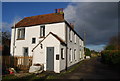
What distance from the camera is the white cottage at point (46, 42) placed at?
37.0ft

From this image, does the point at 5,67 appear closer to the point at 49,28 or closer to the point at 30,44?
the point at 30,44

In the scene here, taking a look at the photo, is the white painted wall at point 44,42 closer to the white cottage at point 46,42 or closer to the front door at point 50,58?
the white cottage at point 46,42

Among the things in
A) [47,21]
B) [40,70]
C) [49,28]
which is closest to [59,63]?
[40,70]

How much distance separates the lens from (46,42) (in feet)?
38.8

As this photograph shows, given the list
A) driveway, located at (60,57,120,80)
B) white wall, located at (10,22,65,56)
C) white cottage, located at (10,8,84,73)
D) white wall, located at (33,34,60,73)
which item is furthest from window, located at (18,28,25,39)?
driveway, located at (60,57,120,80)

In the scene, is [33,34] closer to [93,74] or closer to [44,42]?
[44,42]

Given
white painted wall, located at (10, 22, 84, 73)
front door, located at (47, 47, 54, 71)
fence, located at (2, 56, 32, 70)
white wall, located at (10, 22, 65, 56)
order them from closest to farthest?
white painted wall, located at (10, 22, 84, 73)
front door, located at (47, 47, 54, 71)
fence, located at (2, 56, 32, 70)
white wall, located at (10, 22, 65, 56)

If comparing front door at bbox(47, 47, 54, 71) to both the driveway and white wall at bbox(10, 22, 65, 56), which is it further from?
white wall at bbox(10, 22, 65, 56)

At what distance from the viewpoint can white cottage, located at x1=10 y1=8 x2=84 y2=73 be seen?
1129cm

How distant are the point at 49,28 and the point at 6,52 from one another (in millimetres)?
10668

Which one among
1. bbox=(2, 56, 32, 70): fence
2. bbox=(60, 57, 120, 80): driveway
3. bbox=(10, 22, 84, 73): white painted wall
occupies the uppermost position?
bbox=(10, 22, 84, 73): white painted wall

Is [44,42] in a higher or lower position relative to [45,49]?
higher

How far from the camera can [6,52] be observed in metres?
18.8

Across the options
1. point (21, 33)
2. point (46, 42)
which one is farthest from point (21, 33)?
point (46, 42)
